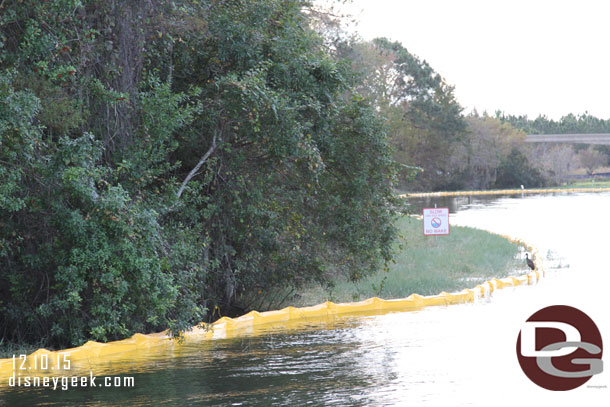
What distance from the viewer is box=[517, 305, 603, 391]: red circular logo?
9.45m

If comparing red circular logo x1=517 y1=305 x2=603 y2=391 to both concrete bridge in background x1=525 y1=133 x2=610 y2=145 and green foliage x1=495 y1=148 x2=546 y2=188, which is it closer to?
green foliage x1=495 y1=148 x2=546 y2=188

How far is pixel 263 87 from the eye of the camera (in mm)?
12906

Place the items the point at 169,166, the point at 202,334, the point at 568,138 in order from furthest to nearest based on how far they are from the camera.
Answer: the point at 568,138, the point at 202,334, the point at 169,166

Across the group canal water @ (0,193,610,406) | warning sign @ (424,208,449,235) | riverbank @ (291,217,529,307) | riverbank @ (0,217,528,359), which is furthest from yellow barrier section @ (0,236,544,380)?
warning sign @ (424,208,449,235)

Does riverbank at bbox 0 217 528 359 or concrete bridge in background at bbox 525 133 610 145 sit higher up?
concrete bridge in background at bbox 525 133 610 145

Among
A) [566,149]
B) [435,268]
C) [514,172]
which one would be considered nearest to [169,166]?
[435,268]

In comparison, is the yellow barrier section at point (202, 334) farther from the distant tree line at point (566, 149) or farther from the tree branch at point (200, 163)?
A: the distant tree line at point (566, 149)

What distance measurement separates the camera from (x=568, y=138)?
111m

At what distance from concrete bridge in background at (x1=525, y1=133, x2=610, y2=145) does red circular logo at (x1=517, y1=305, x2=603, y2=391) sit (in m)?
98.4

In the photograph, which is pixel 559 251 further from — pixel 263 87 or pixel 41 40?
pixel 41 40

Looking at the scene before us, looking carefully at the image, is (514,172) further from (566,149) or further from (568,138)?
(566,149)

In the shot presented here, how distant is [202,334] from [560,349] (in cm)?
590

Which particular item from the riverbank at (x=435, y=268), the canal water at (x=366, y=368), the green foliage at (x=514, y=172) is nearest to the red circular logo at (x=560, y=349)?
the canal water at (x=366, y=368)

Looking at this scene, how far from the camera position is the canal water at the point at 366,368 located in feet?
28.0
